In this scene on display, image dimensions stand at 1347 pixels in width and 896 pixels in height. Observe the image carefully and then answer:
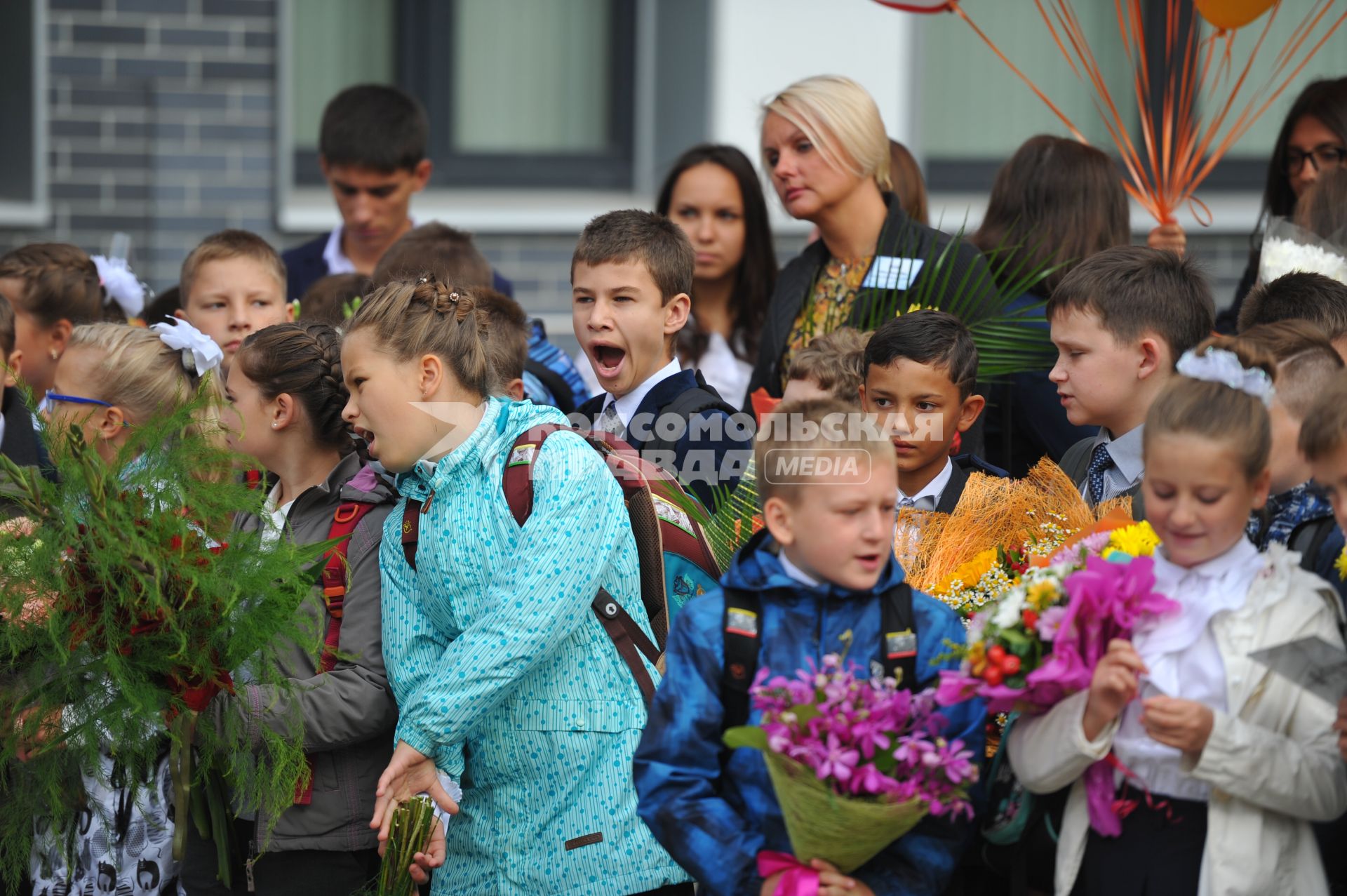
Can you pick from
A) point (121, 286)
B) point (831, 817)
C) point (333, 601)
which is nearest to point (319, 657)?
point (333, 601)

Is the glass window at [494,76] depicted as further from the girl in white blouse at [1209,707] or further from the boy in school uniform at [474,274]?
the girl in white blouse at [1209,707]

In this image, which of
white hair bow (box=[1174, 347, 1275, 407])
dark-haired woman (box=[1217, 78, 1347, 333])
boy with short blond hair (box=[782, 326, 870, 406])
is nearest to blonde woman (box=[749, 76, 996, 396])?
boy with short blond hair (box=[782, 326, 870, 406])

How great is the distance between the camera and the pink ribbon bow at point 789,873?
2.61 m

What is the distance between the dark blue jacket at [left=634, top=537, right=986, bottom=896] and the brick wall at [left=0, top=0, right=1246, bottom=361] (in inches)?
238

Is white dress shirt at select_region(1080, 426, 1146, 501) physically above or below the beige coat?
above

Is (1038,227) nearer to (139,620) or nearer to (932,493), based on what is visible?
(932,493)

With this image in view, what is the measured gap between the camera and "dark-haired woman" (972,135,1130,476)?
14.9ft

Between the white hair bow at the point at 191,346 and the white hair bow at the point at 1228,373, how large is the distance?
254cm

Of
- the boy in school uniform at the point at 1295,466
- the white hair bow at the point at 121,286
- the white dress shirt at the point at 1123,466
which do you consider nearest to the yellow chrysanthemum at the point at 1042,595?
→ the boy in school uniform at the point at 1295,466

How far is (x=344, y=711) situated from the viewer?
3.38m

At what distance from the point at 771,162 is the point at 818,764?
2974mm

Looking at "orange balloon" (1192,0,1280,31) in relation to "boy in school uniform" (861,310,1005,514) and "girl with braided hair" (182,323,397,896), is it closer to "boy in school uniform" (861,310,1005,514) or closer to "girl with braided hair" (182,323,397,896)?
"boy in school uniform" (861,310,1005,514)

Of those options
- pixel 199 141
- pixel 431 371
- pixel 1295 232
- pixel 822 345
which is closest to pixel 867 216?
pixel 822 345

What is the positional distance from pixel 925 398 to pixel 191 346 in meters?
1.97
